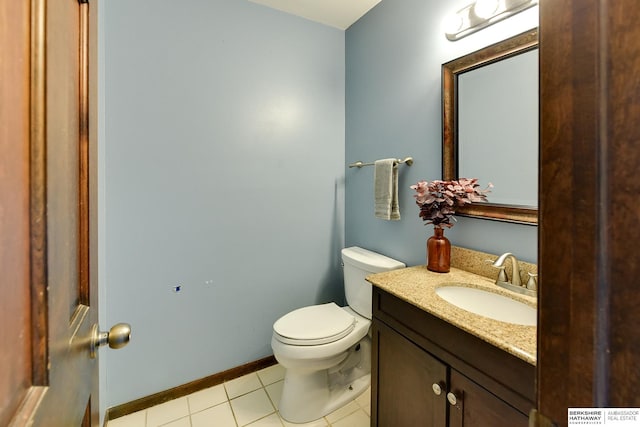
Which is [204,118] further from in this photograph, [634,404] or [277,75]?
[634,404]

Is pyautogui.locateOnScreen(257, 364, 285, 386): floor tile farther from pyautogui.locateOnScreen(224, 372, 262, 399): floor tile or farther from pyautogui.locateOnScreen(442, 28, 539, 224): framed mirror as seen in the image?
pyautogui.locateOnScreen(442, 28, 539, 224): framed mirror

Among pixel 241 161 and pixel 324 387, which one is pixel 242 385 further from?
pixel 241 161

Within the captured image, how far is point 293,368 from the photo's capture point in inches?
57.3

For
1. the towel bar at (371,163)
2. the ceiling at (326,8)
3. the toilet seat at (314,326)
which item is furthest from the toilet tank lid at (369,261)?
the ceiling at (326,8)

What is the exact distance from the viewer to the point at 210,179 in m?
1.71

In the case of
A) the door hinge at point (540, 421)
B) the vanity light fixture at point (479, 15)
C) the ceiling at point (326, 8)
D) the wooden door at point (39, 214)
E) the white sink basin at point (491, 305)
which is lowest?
the white sink basin at point (491, 305)

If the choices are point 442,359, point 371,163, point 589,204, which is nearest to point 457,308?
point 442,359

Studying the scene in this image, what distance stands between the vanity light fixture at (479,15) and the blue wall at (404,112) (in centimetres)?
3

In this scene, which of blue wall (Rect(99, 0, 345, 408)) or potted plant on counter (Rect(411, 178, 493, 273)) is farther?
blue wall (Rect(99, 0, 345, 408))

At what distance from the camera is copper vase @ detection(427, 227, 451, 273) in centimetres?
132

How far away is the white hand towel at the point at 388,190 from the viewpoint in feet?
5.42

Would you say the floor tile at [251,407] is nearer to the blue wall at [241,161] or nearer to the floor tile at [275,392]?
the floor tile at [275,392]

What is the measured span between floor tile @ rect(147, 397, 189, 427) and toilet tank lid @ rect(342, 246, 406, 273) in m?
1.26

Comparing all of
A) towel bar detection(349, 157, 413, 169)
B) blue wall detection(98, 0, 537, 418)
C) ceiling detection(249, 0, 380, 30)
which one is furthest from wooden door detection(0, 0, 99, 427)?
ceiling detection(249, 0, 380, 30)
